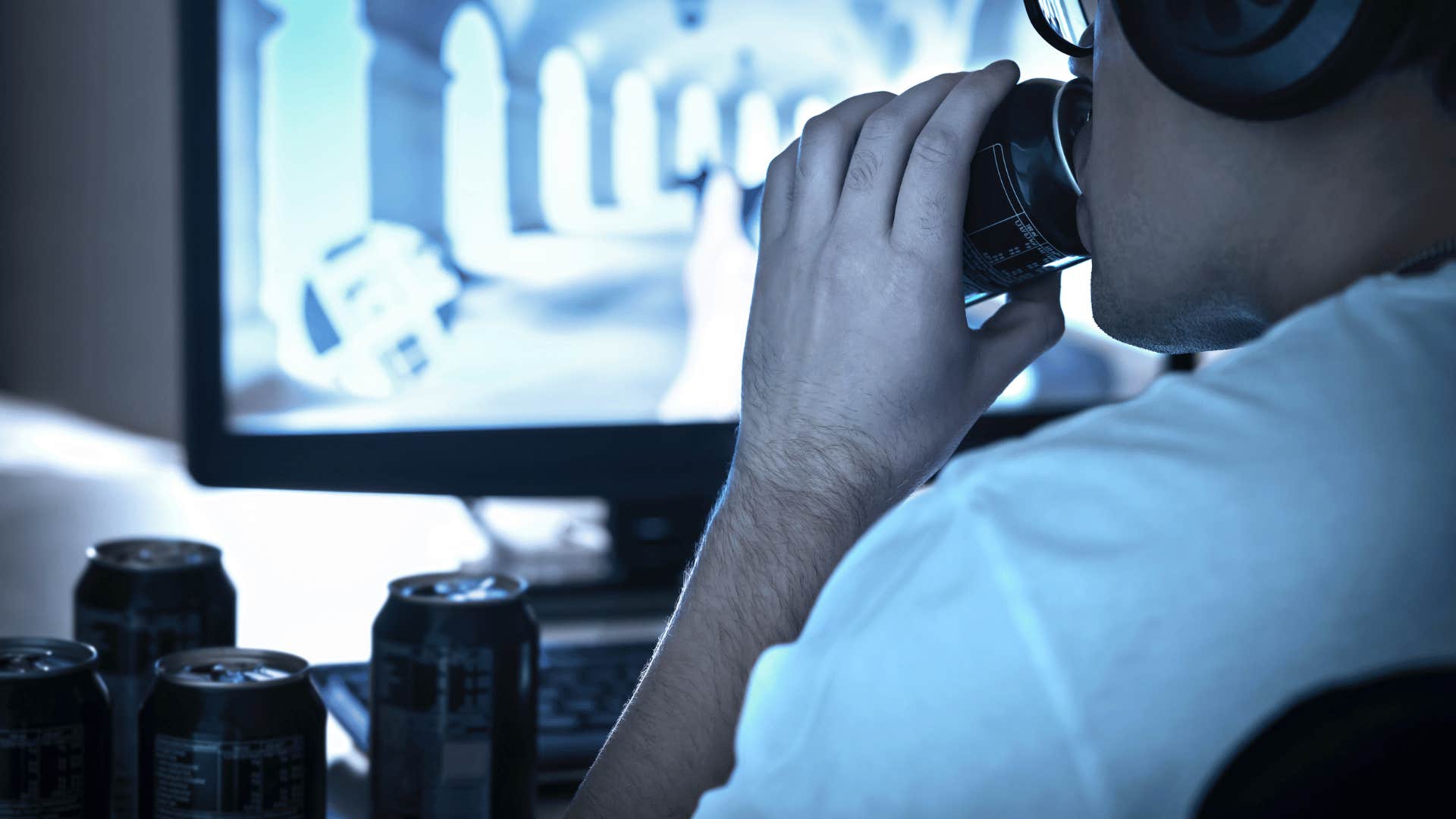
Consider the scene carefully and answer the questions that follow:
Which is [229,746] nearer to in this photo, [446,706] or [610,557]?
[446,706]

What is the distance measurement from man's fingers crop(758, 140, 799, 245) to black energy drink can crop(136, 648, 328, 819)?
394 millimetres

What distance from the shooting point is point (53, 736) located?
1.86ft

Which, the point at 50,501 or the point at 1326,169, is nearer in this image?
the point at 1326,169

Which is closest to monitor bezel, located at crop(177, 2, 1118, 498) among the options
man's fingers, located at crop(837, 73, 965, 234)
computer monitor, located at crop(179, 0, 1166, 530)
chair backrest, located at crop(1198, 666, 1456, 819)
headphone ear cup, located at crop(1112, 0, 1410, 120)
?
computer monitor, located at crop(179, 0, 1166, 530)

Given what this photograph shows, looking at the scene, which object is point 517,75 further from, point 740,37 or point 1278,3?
point 1278,3

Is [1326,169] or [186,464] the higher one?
[1326,169]

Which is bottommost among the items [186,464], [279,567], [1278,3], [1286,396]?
[279,567]

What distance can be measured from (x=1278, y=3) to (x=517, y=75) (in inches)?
26.9

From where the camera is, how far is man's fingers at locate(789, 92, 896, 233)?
2.56 feet

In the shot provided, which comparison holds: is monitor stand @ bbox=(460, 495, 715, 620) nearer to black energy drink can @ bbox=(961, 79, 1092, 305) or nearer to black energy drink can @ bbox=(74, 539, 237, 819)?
black energy drink can @ bbox=(74, 539, 237, 819)

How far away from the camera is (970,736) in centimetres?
42

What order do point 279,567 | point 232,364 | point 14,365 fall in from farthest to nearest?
point 14,365
point 279,567
point 232,364

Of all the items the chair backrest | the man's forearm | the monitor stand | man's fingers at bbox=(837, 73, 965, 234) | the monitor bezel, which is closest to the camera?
the chair backrest

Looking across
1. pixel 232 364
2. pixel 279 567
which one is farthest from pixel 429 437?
pixel 279 567
